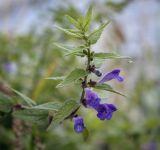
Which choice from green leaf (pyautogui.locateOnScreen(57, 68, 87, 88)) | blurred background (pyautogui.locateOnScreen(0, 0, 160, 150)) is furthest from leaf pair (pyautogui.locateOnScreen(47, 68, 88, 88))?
blurred background (pyautogui.locateOnScreen(0, 0, 160, 150))

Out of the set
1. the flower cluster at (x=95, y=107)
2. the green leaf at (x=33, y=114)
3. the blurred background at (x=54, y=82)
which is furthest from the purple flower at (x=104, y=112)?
the blurred background at (x=54, y=82)

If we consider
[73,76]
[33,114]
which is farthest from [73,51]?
[33,114]

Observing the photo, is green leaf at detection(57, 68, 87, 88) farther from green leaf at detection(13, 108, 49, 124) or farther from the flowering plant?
green leaf at detection(13, 108, 49, 124)

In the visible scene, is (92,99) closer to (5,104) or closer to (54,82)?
(5,104)

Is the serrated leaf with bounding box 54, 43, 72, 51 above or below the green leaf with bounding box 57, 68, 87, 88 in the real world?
above

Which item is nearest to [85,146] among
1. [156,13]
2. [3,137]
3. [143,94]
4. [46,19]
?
[3,137]
